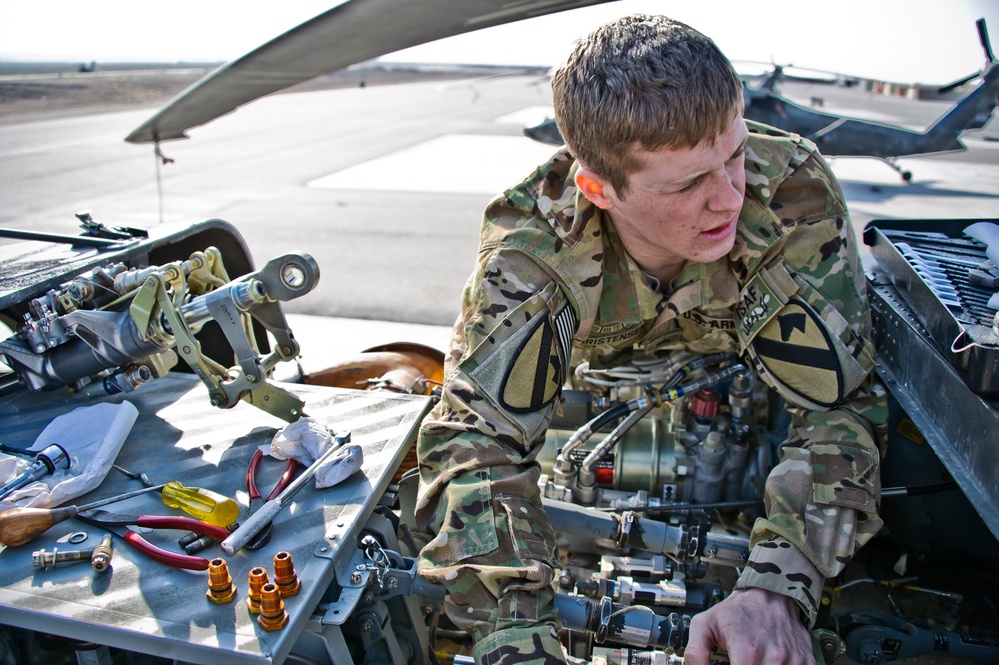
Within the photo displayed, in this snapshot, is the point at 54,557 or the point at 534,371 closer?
the point at 54,557

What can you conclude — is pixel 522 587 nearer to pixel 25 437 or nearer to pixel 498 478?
pixel 498 478

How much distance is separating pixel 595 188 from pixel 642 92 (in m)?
0.26

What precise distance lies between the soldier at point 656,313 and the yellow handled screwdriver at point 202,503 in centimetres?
42

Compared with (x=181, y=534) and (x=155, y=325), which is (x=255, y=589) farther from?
(x=155, y=325)

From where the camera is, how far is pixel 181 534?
1.58m

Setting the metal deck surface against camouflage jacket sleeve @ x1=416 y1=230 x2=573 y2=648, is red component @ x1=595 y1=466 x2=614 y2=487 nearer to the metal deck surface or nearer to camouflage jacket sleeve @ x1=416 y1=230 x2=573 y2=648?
camouflage jacket sleeve @ x1=416 y1=230 x2=573 y2=648

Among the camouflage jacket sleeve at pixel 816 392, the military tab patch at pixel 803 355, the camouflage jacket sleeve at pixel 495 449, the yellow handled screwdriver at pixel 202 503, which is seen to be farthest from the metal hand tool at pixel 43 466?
the military tab patch at pixel 803 355

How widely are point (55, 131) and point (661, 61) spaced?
1589 cm

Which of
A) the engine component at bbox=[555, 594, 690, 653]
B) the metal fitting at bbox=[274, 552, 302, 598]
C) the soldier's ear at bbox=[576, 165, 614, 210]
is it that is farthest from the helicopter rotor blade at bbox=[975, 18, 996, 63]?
the metal fitting at bbox=[274, 552, 302, 598]

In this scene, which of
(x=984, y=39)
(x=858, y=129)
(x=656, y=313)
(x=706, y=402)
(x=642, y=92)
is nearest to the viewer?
(x=642, y=92)

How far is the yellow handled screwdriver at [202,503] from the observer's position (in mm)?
1579

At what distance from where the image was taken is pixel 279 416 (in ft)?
6.50

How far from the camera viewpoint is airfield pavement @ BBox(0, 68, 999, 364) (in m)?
5.51

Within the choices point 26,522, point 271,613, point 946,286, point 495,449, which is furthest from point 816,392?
point 26,522
